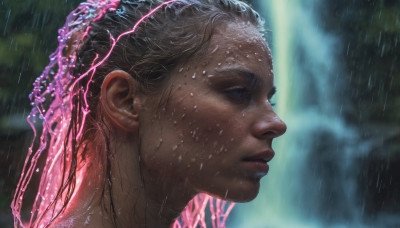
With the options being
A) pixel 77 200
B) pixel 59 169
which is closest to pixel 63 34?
pixel 59 169

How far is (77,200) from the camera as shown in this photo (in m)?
1.85

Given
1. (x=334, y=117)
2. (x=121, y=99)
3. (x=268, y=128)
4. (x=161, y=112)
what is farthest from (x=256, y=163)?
(x=334, y=117)

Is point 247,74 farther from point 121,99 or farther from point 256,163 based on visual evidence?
point 121,99

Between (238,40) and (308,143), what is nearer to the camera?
(238,40)

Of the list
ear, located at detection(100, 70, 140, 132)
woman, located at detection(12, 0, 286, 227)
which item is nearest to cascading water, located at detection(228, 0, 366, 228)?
woman, located at detection(12, 0, 286, 227)

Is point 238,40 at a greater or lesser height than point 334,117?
lesser

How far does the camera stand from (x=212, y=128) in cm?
178

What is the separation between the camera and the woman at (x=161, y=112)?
1.79 meters

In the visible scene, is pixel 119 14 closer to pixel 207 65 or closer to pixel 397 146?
pixel 207 65

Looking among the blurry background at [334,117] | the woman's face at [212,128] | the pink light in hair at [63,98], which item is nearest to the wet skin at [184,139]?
the woman's face at [212,128]

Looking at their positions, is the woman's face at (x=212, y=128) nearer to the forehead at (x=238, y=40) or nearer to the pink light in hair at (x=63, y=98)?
the forehead at (x=238, y=40)

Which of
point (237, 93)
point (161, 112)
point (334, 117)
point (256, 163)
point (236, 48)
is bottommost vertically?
point (256, 163)

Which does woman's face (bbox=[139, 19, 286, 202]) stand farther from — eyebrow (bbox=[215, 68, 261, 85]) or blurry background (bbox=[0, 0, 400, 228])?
blurry background (bbox=[0, 0, 400, 228])

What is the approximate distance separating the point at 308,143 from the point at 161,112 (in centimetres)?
507
